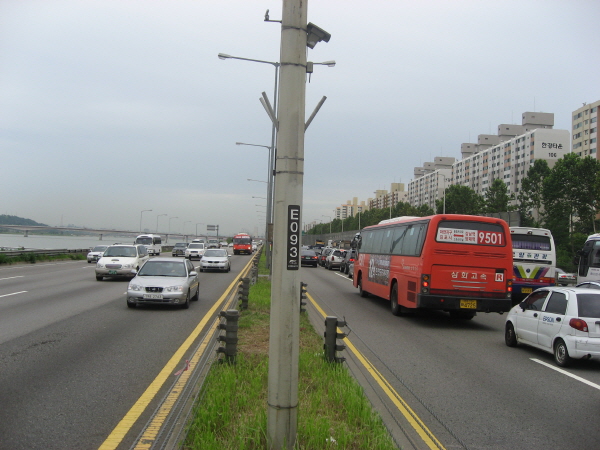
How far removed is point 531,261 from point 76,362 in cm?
1810

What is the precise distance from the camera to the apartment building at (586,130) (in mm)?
102375

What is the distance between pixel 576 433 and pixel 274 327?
3760mm

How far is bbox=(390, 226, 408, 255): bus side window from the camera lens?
55.4 feet

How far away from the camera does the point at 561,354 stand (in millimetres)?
9828

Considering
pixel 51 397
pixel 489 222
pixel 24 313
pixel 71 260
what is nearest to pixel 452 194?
pixel 71 260

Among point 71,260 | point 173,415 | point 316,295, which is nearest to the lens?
point 173,415

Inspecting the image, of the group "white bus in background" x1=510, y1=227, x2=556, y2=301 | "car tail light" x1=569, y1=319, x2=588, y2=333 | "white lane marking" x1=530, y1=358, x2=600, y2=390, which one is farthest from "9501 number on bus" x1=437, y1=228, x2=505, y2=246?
"white bus in background" x1=510, y1=227, x2=556, y2=301

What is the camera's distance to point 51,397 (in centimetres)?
657

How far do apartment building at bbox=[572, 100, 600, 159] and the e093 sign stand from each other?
357 feet

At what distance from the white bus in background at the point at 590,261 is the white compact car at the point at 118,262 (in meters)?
18.6

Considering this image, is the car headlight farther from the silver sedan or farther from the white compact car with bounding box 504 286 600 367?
the white compact car with bounding box 504 286 600 367

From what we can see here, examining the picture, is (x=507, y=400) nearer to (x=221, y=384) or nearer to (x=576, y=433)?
(x=576, y=433)

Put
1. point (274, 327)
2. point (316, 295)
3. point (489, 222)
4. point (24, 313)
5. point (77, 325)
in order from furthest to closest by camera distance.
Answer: point (316, 295) → point (489, 222) → point (24, 313) → point (77, 325) → point (274, 327)

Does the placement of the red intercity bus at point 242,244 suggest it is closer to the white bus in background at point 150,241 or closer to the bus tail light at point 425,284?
the white bus in background at point 150,241
